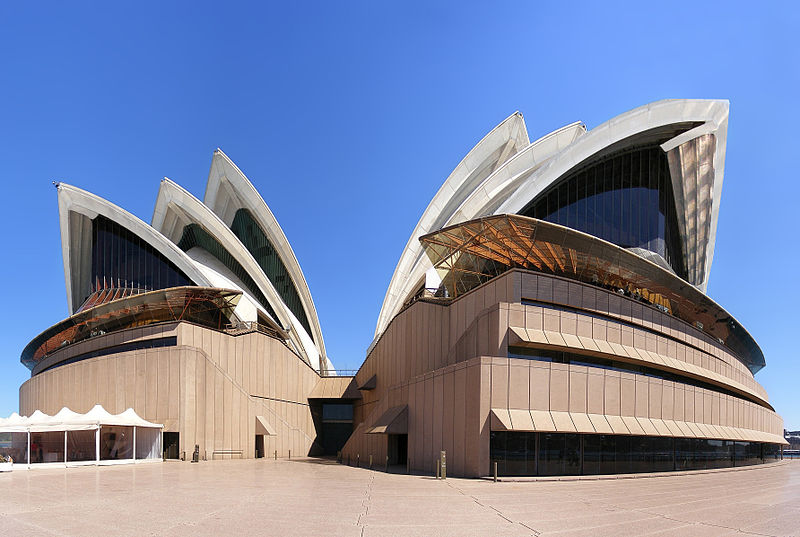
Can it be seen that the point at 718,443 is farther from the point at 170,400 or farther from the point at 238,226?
the point at 238,226

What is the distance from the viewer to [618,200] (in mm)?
37844

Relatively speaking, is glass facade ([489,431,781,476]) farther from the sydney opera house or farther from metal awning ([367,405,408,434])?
metal awning ([367,405,408,434])

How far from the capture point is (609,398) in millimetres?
22656

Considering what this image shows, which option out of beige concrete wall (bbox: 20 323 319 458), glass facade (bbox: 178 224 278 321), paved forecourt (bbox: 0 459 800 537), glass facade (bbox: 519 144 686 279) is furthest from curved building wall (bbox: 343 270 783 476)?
glass facade (bbox: 178 224 278 321)

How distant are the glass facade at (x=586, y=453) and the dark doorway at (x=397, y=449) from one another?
924cm

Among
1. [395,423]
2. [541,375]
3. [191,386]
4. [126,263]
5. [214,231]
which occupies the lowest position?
[395,423]

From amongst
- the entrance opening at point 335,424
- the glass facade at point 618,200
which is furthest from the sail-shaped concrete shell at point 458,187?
the entrance opening at point 335,424

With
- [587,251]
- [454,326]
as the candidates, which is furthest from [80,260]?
[587,251]

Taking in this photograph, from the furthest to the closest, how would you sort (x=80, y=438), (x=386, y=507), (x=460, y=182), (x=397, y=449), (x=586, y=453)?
1. (x=460, y=182)
2. (x=397, y=449)
3. (x=80, y=438)
4. (x=586, y=453)
5. (x=386, y=507)

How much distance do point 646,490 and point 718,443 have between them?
15799 mm

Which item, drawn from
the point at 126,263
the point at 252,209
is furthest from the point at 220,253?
the point at 126,263

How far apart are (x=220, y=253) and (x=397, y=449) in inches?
1181

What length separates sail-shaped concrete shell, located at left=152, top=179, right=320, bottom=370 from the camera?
156 ft

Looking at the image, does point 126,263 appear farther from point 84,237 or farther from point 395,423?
point 395,423
